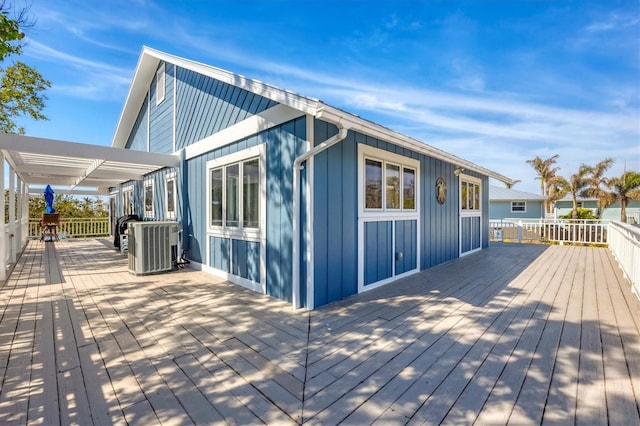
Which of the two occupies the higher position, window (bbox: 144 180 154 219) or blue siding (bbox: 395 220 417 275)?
window (bbox: 144 180 154 219)

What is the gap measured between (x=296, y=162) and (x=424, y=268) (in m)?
3.82

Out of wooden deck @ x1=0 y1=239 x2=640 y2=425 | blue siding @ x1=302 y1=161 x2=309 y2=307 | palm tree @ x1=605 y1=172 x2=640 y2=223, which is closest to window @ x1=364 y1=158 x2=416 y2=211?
blue siding @ x1=302 y1=161 x2=309 y2=307

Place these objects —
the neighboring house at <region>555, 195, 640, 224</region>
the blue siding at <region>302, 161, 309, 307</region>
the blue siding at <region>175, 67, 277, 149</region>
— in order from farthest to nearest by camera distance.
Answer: the neighboring house at <region>555, 195, 640, 224</region>, the blue siding at <region>175, 67, 277, 149</region>, the blue siding at <region>302, 161, 309, 307</region>

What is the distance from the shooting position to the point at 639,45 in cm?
639

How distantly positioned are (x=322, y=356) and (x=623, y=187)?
79.1ft

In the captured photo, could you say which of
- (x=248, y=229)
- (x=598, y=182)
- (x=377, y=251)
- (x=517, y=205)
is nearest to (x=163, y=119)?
(x=248, y=229)

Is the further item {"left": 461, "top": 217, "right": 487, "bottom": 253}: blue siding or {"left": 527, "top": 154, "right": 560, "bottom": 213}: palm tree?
{"left": 527, "top": 154, "right": 560, "bottom": 213}: palm tree

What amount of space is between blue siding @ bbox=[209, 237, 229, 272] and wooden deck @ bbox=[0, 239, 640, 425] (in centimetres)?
78

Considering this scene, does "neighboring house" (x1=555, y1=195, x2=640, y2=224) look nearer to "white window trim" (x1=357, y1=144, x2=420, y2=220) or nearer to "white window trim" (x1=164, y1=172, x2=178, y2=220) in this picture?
"white window trim" (x1=357, y1=144, x2=420, y2=220)

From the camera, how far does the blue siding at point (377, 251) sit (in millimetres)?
4434

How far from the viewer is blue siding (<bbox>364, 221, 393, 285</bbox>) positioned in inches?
175

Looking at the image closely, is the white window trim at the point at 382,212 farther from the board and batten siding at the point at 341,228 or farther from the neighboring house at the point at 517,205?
the neighboring house at the point at 517,205

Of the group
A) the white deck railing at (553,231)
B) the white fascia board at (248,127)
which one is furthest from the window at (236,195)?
the white deck railing at (553,231)

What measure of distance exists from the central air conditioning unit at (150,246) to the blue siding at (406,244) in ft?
14.6
